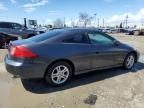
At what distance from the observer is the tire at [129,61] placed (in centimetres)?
752

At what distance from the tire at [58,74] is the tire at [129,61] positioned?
8.09ft

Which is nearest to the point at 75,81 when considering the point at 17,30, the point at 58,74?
the point at 58,74

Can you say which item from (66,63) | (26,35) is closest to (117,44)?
(66,63)

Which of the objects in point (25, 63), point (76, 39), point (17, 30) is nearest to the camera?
point (25, 63)

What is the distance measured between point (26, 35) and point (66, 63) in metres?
10.3

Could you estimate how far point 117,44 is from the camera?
23.4 feet

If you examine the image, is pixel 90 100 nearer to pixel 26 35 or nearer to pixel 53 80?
pixel 53 80

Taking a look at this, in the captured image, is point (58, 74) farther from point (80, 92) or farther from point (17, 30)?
point (17, 30)

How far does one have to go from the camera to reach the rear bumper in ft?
16.9

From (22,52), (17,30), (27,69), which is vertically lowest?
(27,69)

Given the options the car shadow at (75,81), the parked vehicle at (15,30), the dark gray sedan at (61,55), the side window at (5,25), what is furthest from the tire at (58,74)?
the side window at (5,25)

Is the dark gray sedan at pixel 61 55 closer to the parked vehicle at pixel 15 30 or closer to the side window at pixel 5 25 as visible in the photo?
the parked vehicle at pixel 15 30

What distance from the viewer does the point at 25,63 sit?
5152 mm

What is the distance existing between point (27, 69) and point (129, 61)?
12.7 feet
